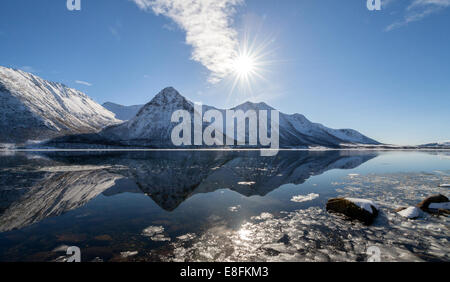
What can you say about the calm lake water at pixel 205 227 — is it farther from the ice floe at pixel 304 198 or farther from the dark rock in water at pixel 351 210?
the dark rock in water at pixel 351 210

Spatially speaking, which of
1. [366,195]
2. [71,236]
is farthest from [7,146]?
[366,195]

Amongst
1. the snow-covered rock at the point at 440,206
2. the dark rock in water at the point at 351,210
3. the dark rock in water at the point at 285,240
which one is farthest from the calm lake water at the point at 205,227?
the snow-covered rock at the point at 440,206

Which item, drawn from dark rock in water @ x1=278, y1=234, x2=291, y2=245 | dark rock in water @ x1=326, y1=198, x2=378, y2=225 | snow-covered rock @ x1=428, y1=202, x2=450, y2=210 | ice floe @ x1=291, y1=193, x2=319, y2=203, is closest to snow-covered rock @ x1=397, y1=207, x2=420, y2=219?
dark rock in water @ x1=326, y1=198, x2=378, y2=225

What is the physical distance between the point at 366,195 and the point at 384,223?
7.72 m

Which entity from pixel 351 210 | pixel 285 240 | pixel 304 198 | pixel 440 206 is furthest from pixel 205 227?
pixel 440 206

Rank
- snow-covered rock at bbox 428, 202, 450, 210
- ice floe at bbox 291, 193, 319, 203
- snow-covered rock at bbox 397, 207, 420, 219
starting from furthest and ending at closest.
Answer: ice floe at bbox 291, 193, 319, 203
snow-covered rock at bbox 428, 202, 450, 210
snow-covered rock at bbox 397, 207, 420, 219

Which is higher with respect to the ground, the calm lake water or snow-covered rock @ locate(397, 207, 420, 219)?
snow-covered rock @ locate(397, 207, 420, 219)

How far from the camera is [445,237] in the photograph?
10.4m

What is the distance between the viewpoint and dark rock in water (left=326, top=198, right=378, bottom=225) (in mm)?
12695

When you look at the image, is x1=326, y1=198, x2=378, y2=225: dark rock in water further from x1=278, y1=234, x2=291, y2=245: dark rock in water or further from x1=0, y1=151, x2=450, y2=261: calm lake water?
x1=278, y1=234, x2=291, y2=245: dark rock in water

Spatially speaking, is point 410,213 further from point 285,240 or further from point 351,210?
point 285,240

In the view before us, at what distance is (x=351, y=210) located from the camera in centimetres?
1347

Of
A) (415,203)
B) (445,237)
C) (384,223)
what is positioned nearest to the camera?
(445,237)

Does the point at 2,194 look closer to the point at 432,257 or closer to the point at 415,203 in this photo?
the point at 432,257
